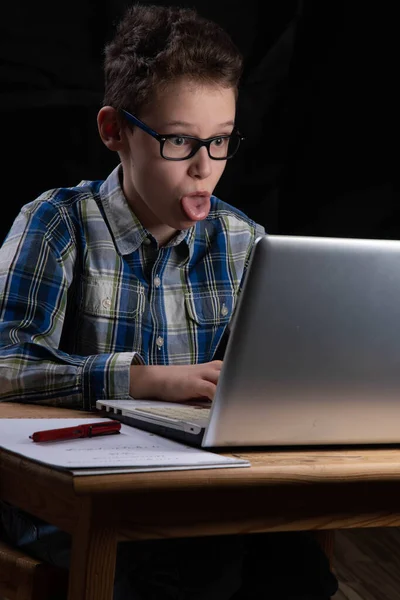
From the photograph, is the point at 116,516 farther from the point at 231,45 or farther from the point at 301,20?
the point at 301,20

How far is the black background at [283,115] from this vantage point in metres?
2.63

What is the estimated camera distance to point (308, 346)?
0.90 metres

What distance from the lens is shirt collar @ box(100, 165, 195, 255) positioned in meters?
1.59

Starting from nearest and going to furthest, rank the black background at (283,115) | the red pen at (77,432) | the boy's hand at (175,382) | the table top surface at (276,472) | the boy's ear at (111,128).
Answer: the table top surface at (276,472)
the red pen at (77,432)
the boy's hand at (175,382)
the boy's ear at (111,128)
the black background at (283,115)

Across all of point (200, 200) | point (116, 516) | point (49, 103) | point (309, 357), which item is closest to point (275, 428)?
point (309, 357)

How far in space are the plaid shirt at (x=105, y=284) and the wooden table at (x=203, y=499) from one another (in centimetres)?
46

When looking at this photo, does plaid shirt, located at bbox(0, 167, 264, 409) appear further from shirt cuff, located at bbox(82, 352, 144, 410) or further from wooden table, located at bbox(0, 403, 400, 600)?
wooden table, located at bbox(0, 403, 400, 600)

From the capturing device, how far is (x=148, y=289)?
1.61 m

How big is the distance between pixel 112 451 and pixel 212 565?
268 millimetres

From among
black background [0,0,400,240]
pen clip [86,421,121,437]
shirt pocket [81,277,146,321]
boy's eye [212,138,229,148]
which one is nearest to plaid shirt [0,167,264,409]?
shirt pocket [81,277,146,321]

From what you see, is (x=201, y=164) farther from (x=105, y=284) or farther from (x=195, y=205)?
(x=105, y=284)

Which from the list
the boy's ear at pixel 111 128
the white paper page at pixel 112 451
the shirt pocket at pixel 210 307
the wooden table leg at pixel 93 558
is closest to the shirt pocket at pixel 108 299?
the shirt pocket at pixel 210 307

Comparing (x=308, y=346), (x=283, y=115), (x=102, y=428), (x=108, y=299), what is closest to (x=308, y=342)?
Result: (x=308, y=346)

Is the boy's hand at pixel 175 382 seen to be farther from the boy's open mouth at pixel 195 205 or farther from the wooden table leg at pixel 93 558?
the wooden table leg at pixel 93 558
